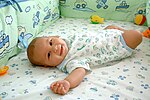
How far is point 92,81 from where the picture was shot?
3.25 feet

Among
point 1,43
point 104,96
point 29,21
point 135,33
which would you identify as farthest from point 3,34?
point 135,33

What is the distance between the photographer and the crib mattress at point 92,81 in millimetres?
903

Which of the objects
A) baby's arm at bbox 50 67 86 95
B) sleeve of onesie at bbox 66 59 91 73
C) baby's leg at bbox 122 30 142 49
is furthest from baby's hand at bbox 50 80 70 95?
baby's leg at bbox 122 30 142 49

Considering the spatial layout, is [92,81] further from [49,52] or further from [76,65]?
[49,52]

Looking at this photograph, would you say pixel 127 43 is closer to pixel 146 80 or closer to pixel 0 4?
pixel 146 80

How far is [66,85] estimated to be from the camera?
0.92m

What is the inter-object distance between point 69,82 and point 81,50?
0.78ft

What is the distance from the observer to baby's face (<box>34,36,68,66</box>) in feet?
3.55

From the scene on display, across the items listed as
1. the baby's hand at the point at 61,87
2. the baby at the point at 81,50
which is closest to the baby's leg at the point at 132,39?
the baby at the point at 81,50

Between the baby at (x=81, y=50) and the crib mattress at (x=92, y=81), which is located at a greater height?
the baby at (x=81, y=50)

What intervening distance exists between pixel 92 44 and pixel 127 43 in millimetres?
175

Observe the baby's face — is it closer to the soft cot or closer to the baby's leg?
the soft cot

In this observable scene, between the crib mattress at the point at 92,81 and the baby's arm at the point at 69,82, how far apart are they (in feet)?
0.06

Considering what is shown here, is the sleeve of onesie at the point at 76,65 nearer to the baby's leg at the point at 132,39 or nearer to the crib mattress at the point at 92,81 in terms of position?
the crib mattress at the point at 92,81
